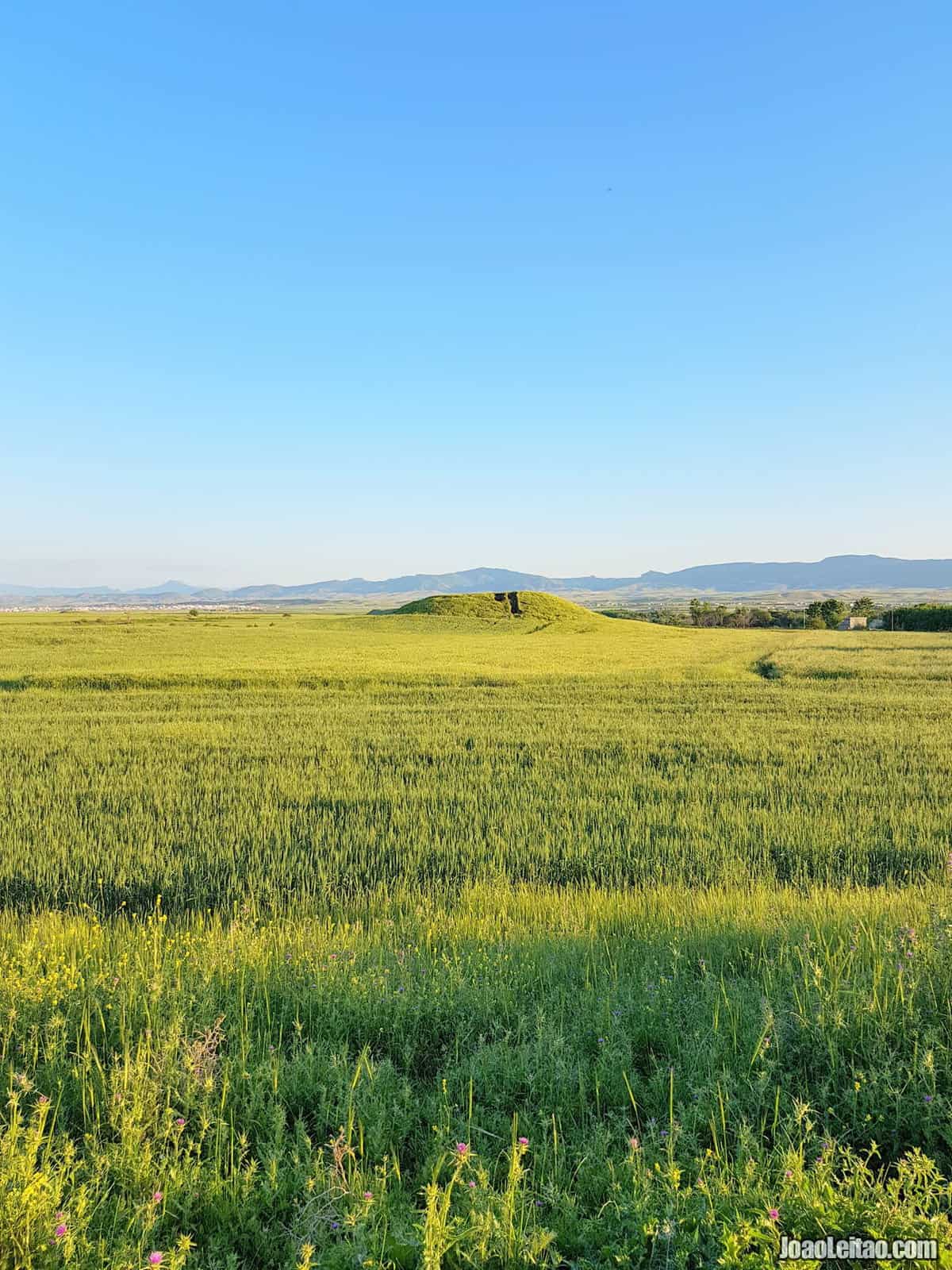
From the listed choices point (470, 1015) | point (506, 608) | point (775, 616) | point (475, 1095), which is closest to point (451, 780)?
point (470, 1015)

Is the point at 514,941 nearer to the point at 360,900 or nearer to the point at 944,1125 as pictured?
the point at 360,900

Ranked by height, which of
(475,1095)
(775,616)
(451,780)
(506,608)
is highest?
(506,608)

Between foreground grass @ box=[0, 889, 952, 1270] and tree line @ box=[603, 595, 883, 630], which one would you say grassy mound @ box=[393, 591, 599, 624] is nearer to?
tree line @ box=[603, 595, 883, 630]

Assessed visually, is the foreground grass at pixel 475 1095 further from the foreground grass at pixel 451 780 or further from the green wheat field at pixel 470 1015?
the foreground grass at pixel 451 780

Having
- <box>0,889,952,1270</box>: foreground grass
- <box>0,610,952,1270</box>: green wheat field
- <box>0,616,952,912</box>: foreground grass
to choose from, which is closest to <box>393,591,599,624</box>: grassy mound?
<box>0,616,952,912</box>: foreground grass

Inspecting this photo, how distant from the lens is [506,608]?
74375 millimetres

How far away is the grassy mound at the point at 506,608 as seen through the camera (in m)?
71.2

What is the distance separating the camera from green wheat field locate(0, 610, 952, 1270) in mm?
2406

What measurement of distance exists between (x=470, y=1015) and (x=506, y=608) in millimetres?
70824

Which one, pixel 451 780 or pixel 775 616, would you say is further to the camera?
pixel 775 616

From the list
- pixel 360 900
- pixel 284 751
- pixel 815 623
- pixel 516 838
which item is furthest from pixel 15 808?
pixel 815 623

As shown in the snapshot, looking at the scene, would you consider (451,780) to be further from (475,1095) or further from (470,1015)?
(475,1095)

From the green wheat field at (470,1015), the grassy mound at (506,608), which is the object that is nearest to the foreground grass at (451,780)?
the green wheat field at (470,1015)

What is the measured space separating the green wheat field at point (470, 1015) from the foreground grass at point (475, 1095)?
19mm
